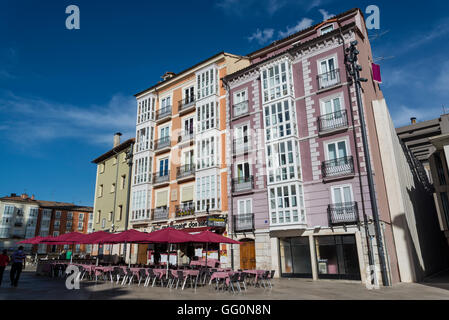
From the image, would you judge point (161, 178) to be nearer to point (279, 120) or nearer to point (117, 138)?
point (279, 120)

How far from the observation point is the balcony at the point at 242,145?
22.9 metres

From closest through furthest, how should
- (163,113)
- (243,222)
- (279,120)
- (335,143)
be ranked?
(335,143) < (279,120) < (243,222) < (163,113)

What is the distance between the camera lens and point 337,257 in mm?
17516

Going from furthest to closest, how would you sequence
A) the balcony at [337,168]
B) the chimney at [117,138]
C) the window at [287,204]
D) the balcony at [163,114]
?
1. the chimney at [117,138]
2. the balcony at [163,114]
3. the window at [287,204]
4. the balcony at [337,168]

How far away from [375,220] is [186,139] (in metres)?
16.3

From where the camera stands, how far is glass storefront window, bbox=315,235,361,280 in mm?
16891

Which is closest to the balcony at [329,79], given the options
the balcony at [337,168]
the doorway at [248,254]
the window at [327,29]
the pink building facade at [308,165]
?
the pink building facade at [308,165]

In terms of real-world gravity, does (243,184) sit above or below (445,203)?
above

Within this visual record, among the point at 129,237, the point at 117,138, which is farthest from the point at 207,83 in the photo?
the point at 117,138

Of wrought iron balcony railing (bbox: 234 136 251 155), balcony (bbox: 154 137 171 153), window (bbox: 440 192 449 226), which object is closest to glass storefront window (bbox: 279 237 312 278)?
wrought iron balcony railing (bbox: 234 136 251 155)

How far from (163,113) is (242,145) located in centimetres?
1049

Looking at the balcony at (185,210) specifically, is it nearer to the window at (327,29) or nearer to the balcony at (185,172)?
the balcony at (185,172)

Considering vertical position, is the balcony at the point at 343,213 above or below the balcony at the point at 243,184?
below

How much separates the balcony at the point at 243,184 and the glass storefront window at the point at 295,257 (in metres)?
4.18
